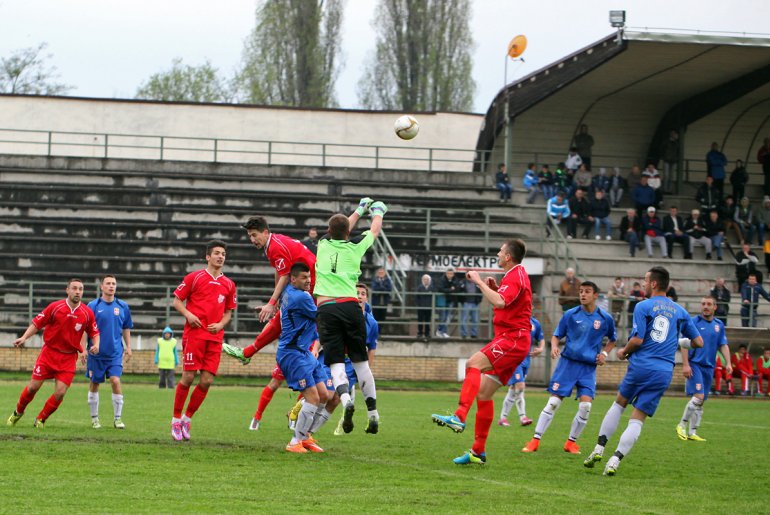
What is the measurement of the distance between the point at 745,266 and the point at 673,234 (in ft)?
9.80

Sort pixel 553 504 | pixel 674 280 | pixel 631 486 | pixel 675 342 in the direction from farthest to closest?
pixel 674 280, pixel 675 342, pixel 631 486, pixel 553 504

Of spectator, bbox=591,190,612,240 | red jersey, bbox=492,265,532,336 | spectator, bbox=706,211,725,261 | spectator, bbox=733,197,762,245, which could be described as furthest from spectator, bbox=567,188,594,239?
red jersey, bbox=492,265,532,336

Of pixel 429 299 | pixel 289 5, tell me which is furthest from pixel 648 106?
pixel 289 5

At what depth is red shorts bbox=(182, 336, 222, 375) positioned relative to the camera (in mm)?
13336

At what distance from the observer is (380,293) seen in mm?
29406

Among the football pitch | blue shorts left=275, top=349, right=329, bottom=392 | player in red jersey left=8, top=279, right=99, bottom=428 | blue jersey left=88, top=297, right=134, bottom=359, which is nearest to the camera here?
the football pitch

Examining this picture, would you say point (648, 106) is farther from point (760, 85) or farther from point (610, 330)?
point (610, 330)

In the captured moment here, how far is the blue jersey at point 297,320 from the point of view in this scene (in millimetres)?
12352

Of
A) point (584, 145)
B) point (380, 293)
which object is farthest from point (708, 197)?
point (380, 293)

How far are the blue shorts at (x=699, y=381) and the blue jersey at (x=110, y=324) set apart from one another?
27.7ft

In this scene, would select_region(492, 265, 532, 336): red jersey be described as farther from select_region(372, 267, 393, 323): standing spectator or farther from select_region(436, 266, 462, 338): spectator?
select_region(436, 266, 462, 338): spectator

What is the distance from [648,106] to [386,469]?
32.1 m

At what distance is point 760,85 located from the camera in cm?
3588

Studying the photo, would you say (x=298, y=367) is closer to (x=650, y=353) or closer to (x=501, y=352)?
(x=501, y=352)
